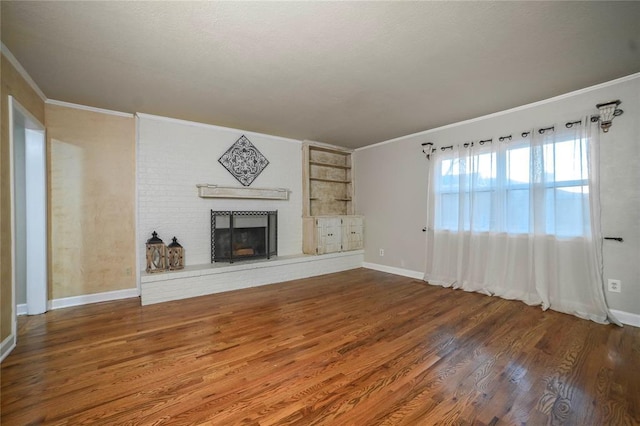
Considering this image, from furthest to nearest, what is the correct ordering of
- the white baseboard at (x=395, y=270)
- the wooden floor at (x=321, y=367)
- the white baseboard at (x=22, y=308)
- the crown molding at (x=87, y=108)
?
1. the white baseboard at (x=395, y=270)
2. the crown molding at (x=87, y=108)
3. the white baseboard at (x=22, y=308)
4. the wooden floor at (x=321, y=367)

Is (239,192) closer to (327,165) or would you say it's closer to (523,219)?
(327,165)

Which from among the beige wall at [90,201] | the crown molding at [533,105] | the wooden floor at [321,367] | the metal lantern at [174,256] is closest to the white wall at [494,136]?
the crown molding at [533,105]

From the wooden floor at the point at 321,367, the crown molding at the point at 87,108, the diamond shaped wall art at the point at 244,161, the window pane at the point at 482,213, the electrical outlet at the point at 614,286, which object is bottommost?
the wooden floor at the point at 321,367

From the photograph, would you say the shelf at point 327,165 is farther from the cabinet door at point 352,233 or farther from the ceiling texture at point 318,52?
the ceiling texture at point 318,52

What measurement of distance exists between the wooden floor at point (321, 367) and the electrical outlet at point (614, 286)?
0.45 meters

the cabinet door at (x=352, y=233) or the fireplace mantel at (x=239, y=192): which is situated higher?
the fireplace mantel at (x=239, y=192)

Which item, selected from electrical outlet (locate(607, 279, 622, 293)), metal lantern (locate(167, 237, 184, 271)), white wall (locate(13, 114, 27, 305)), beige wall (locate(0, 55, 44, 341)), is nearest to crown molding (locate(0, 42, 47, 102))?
beige wall (locate(0, 55, 44, 341))

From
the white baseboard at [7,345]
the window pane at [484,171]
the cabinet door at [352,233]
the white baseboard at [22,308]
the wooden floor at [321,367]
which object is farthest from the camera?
the cabinet door at [352,233]

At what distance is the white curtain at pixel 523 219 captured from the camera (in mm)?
2846

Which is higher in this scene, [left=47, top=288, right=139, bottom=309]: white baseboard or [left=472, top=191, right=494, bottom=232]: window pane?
[left=472, top=191, right=494, bottom=232]: window pane

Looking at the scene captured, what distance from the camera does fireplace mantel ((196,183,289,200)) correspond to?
13.0 ft

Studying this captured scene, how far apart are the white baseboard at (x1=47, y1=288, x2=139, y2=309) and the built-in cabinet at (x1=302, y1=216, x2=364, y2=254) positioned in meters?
2.81

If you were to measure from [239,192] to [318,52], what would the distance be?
8.59 ft

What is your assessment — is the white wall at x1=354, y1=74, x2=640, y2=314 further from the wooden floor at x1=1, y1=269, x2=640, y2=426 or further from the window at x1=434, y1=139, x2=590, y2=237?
the wooden floor at x1=1, y1=269, x2=640, y2=426
